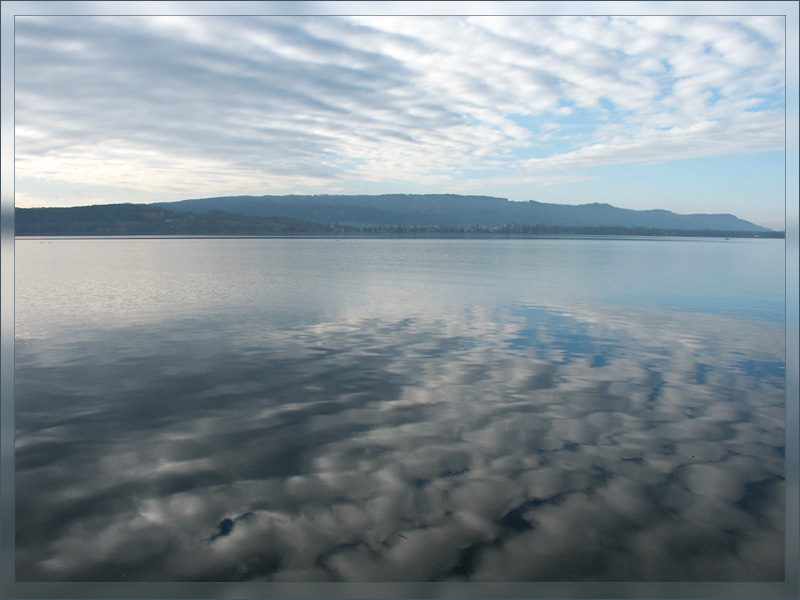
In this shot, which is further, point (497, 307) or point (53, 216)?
point (53, 216)

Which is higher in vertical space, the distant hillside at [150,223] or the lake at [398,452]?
the distant hillside at [150,223]

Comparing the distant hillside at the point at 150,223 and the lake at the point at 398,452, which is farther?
the distant hillside at the point at 150,223

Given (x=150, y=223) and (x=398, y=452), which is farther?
(x=150, y=223)

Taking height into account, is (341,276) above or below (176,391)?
above

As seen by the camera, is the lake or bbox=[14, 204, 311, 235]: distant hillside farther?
bbox=[14, 204, 311, 235]: distant hillside

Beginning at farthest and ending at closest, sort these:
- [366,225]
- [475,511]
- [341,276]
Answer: [366,225], [341,276], [475,511]

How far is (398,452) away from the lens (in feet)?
18.3

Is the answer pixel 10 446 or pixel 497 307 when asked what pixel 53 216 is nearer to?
pixel 497 307

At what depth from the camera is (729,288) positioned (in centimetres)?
2089

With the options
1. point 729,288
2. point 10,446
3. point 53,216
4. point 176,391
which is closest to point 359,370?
point 176,391

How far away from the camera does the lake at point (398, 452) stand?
4.03 metres

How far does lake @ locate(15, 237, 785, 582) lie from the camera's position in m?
4.03

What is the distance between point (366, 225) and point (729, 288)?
10792 cm

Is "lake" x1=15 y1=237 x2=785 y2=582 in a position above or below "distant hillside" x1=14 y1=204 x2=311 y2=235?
below
